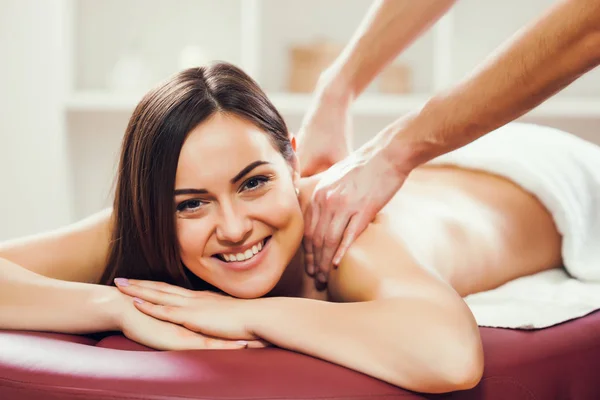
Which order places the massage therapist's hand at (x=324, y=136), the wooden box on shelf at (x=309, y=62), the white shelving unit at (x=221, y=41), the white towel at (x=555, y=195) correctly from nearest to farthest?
the white towel at (x=555, y=195) < the massage therapist's hand at (x=324, y=136) < the wooden box on shelf at (x=309, y=62) < the white shelving unit at (x=221, y=41)

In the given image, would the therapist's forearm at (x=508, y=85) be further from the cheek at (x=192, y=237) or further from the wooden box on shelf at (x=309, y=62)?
the wooden box on shelf at (x=309, y=62)

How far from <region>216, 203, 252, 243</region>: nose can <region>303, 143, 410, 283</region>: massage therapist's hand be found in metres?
0.22

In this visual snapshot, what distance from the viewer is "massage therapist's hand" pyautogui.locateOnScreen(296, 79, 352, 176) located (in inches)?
80.4

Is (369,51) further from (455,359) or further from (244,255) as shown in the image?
(455,359)

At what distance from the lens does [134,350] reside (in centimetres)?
144

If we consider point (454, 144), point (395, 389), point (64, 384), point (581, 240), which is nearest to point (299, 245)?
point (454, 144)

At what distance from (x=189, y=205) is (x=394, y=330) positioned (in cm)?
45

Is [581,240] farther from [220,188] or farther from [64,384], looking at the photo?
[64,384]

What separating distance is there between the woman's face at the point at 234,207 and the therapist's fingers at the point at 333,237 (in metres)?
0.08

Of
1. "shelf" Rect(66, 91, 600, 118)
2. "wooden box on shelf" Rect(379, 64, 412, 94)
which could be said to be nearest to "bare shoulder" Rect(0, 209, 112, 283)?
"shelf" Rect(66, 91, 600, 118)

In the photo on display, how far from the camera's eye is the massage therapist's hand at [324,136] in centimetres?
204

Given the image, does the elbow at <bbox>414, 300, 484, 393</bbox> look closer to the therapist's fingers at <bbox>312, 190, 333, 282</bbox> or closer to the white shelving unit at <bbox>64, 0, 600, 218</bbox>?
the therapist's fingers at <bbox>312, 190, 333, 282</bbox>

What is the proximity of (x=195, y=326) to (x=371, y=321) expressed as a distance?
33 cm

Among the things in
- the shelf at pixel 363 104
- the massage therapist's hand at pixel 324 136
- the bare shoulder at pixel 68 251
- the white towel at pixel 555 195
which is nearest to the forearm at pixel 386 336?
the white towel at pixel 555 195
